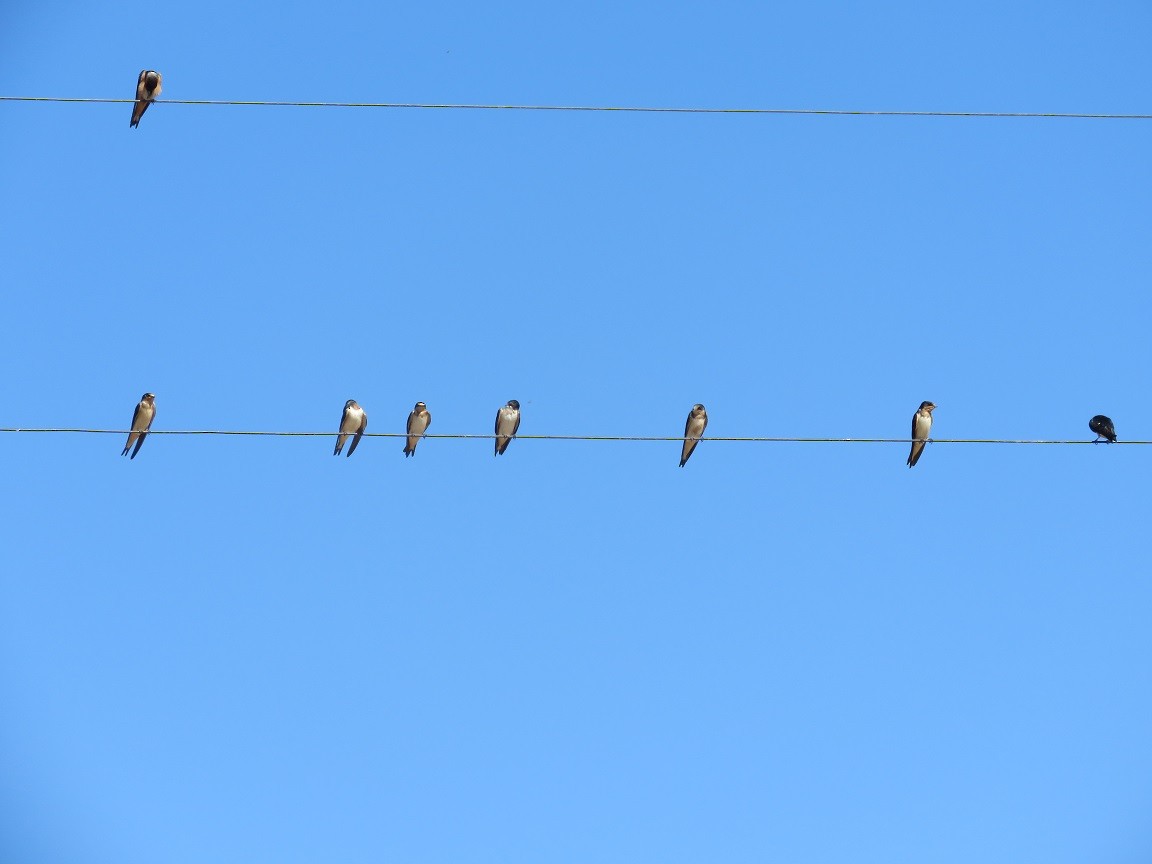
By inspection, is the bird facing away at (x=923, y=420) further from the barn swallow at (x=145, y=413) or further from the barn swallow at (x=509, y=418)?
the barn swallow at (x=145, y=413)

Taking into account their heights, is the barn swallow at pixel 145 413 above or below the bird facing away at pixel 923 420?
below

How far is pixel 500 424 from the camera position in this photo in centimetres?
1830

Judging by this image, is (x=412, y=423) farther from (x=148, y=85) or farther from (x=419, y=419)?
(x=148, y=85)

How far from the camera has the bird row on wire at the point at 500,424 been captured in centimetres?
1580

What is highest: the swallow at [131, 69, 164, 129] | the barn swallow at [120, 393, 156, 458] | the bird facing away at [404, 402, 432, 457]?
the swallow at [131, 69, 164, 129]

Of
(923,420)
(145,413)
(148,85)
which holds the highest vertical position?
(148,85)

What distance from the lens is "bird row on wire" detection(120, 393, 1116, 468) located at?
1580 cm

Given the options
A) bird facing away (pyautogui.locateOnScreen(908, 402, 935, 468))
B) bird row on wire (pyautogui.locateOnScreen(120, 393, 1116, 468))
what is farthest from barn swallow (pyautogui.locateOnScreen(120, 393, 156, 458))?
bird facing away (pyautogui.locateOnScreen(908, 402, 935, 468))

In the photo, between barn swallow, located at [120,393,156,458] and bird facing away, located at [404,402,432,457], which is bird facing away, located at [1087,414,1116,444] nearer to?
bird facing away, located at [404,402,432,457]

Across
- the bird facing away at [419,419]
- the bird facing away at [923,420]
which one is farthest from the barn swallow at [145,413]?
the bird facing away at [923,420]

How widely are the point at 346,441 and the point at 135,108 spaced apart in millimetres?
4129

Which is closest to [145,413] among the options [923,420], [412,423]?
[412,423]

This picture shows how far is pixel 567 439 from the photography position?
11.3 meters

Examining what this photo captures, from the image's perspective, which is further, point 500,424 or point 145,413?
point 500,424
